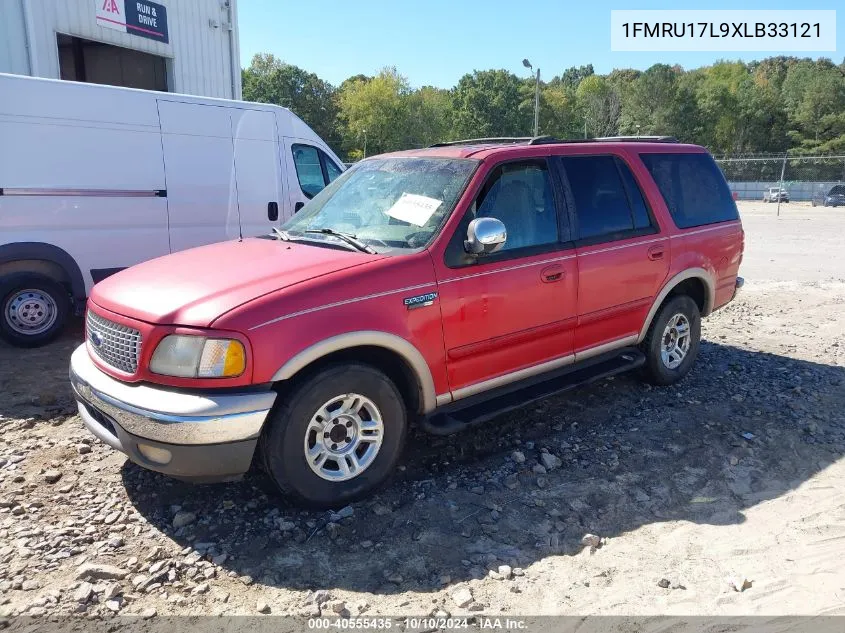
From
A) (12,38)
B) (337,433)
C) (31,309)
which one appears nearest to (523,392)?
(337,433)

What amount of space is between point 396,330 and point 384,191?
120cm

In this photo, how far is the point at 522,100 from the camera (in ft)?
271

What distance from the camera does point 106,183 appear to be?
6.63 meters

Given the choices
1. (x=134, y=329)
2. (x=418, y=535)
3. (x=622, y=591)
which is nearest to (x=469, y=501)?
(x=418, y=535)

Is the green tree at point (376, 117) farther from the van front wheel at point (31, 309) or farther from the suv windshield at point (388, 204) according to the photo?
the suv windshield at point (388, 204)

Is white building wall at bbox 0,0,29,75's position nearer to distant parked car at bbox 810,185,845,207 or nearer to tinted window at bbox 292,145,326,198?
tinted window at bbox 292,145,326,198

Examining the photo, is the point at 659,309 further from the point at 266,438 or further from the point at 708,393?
the point at 266,438

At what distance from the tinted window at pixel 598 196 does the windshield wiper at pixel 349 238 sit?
162 cm

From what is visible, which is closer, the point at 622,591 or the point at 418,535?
the point at 622,591

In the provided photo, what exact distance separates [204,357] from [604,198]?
3.14 meters

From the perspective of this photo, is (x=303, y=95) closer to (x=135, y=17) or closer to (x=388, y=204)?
(x=135, y=17)

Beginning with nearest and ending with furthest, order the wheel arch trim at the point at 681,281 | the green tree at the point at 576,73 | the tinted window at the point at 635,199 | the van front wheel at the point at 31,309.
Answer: the tinted window at the point at 635,199
the wheel arch trim at the point at 681,281
the van front wheel at the point at 31,309
the green tree at the point at 576,73

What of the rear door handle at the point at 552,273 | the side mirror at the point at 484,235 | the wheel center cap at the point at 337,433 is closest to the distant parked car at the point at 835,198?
the rear door handle at the point at 552,273

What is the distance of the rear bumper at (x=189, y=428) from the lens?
9.77 ft
